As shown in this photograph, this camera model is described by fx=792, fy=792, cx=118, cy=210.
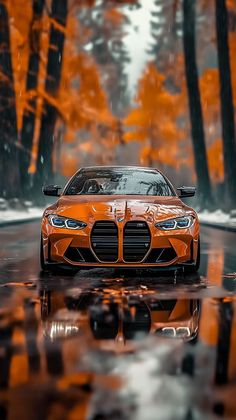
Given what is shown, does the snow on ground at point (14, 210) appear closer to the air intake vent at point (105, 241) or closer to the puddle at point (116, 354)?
the air intake vent at point (105, 241)

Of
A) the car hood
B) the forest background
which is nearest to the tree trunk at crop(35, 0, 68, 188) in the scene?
the forest background

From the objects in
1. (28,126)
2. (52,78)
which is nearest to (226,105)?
(52,78)

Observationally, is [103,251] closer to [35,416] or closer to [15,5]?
[35,416]

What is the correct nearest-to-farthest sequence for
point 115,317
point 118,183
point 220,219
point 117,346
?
point 117,346 < point 115,317 < point 118,183 < point 220,219

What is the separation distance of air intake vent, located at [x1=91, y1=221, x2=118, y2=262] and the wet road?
0.35 metres

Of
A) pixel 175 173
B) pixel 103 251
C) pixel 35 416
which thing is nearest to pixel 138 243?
pixel 103 251

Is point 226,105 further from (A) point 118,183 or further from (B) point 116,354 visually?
(B) point 116,354

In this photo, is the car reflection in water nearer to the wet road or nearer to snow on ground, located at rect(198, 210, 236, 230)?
the wet road

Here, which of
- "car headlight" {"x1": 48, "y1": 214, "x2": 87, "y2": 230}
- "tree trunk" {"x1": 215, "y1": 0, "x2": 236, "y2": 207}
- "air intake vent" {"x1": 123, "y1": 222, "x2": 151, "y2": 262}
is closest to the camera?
"air intake vent" {"x1": 123, "y1": 222, "x2": 151, "y2": 262}

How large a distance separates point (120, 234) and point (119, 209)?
0.37m

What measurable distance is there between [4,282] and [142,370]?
481cm

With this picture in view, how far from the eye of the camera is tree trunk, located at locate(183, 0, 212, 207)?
117 feet

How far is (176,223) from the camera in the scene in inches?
376

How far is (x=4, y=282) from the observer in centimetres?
952
